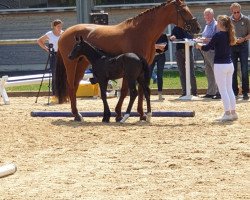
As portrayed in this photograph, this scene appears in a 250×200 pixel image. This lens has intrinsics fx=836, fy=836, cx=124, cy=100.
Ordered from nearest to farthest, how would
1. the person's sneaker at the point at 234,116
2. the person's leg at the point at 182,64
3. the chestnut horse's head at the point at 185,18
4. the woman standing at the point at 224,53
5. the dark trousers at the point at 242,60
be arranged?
the woman standing at the point at 224,53 → the person's sneaker at the point at 234,116 → the chestnut horse's head at the point at 185,18 → the dark trousers at the point at 242,60 → the person's leg at the point at 182,64

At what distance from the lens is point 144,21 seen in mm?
14078

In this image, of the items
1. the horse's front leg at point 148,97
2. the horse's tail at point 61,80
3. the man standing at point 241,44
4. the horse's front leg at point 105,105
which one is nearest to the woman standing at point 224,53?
the horse's front leg at point 148,97

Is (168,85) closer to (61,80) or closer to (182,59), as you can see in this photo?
(182,59)

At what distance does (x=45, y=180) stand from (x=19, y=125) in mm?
5011

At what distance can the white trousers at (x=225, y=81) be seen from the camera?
1341 cm

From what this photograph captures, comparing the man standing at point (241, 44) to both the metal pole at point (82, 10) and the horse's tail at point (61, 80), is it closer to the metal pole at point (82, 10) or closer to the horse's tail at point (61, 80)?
the horse's tail at point (61, 80)

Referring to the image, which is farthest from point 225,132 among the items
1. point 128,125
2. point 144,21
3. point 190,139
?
point 144,21

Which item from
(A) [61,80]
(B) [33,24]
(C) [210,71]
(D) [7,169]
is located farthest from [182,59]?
(B) [33,24]

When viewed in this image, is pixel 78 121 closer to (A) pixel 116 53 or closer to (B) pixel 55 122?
(B) pixel 55 122

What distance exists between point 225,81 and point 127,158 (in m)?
4.01

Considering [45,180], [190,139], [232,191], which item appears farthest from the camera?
[190,139]

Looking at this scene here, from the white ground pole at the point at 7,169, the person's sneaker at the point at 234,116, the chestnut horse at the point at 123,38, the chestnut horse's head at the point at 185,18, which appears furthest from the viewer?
the chestnut horse's head at the point at 185,18

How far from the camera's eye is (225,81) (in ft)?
44.1

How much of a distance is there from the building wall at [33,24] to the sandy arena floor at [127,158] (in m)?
19.6
